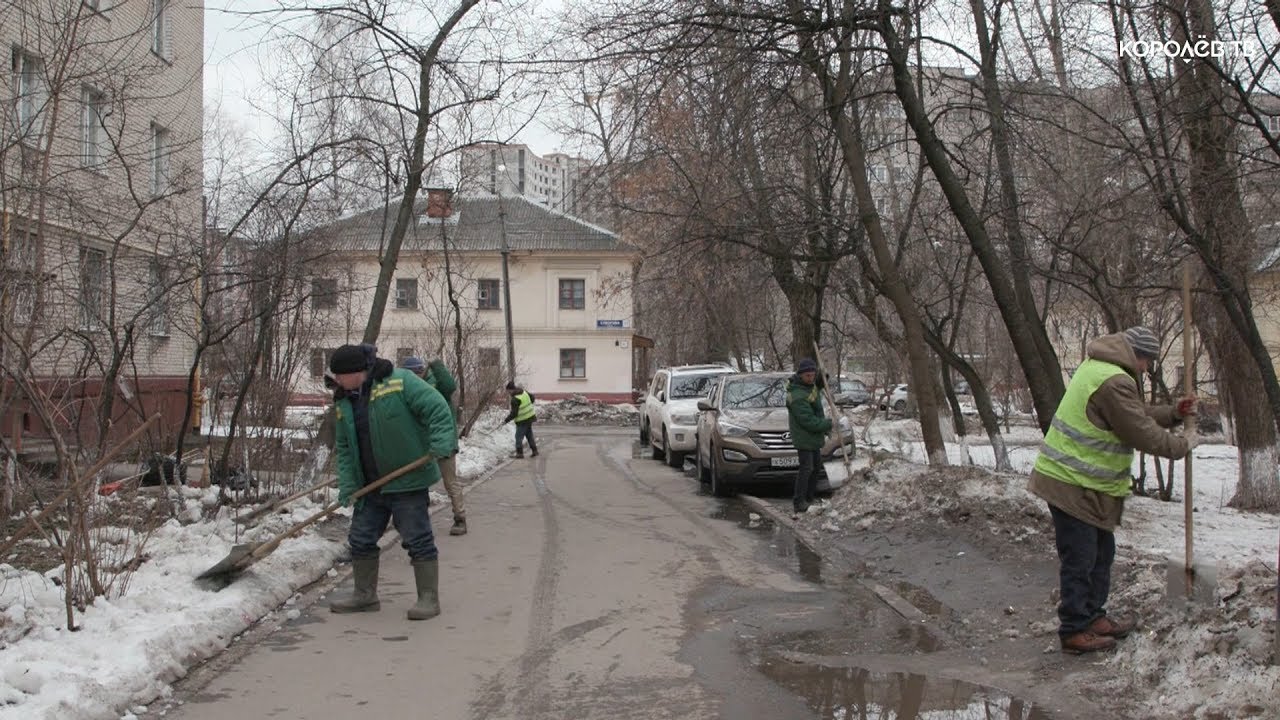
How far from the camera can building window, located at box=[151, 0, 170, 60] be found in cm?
918

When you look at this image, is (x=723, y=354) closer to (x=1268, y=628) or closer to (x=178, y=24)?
(x=178, y=24)

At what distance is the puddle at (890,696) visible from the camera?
508 centimetres

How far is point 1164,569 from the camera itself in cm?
641

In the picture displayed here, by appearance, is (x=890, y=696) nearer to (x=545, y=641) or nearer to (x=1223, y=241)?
(x=545, y=641)

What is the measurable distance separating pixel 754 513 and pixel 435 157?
6.06 metres

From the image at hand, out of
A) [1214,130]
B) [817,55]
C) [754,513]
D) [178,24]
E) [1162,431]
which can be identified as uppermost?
[178,24]

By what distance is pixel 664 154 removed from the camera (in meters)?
16.3

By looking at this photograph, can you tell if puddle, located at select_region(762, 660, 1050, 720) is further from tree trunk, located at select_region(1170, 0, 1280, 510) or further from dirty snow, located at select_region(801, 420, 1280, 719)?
tree trunk, located at select_region(1170, 0, 1280, 510)

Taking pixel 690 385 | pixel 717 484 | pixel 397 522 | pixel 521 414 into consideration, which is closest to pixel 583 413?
pixel 521 414

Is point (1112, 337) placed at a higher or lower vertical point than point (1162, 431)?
higher

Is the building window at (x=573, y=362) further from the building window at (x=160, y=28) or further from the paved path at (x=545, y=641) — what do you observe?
the paved path at (x=545, y=641)

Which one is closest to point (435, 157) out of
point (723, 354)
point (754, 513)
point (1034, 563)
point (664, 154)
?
point (664, 154)

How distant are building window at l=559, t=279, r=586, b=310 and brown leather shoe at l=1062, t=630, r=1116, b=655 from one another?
42929 mm

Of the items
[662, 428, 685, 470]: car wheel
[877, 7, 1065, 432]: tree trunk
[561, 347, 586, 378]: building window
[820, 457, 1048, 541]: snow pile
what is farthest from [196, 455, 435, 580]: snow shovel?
[561, 347, 586, 378]: building window
